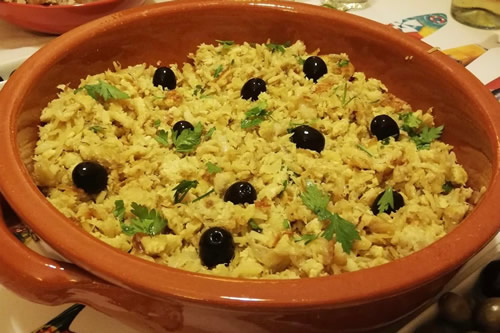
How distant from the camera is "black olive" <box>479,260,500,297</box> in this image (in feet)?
2.62

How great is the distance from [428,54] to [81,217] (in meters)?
0.68

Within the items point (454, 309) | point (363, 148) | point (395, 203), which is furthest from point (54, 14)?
point (454, 309)

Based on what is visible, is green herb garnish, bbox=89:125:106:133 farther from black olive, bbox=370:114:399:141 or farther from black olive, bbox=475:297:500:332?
black olive, bbox=475:297:500:332

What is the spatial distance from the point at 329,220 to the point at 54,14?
87cm

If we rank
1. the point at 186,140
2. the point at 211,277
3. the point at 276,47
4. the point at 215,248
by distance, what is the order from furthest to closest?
the point at 276,47
the point at 186,140
the point at 215,248
the point at 211,277

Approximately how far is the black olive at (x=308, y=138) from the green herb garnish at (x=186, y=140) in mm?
168

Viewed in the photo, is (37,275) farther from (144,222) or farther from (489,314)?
(489,314)

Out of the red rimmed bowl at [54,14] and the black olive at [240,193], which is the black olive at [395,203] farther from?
the red rimmed bowl at [54,14]

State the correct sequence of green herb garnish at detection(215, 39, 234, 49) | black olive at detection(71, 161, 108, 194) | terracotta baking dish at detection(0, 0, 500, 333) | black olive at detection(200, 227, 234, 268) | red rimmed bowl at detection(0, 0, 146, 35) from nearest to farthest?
1. terracotta baking dish at detection(0, 0, 500, 333)
2. black olive at detection(200, 227, 234, 268)
3. black olive at detection(71, 161, 108, 194)
4. green herb garnish at detection(215, 39, 234, 49)
5. red rimmed bowl at detection(0, 0, 146, 35)

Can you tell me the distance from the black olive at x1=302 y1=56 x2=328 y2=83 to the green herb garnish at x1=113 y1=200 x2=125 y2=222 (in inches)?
19.3

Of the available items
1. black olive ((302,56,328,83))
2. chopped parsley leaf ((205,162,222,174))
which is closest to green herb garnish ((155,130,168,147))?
chopped parsley leaf ((205,162,222,174))

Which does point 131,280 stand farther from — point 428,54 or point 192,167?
point 428,54

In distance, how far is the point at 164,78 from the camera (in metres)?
1.11

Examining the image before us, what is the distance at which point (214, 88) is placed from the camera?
3.66 ft
